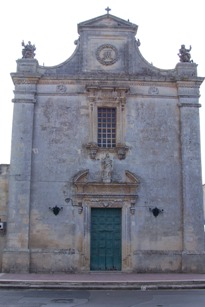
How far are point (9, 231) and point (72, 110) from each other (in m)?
5.98

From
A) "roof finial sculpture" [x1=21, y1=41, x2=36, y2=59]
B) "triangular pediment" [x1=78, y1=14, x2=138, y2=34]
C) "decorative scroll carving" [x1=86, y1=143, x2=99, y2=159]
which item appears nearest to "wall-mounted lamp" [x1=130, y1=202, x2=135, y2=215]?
"decorative scroll carving" [x1=86, y1=143, x2=99, y2=159]

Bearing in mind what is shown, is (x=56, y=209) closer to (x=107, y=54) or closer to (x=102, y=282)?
(x=102, y=282)

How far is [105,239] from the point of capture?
65.0ft

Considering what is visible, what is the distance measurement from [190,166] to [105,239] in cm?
493

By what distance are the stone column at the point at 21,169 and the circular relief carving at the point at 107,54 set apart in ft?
9.79

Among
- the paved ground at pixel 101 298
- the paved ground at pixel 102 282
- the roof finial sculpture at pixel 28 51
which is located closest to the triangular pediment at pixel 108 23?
the roof finial sculpture at pixel 28 51

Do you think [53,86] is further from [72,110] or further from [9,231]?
[9,231]

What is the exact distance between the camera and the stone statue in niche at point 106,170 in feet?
65.5

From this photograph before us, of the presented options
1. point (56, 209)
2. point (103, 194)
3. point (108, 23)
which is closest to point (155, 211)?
point (103, 194)

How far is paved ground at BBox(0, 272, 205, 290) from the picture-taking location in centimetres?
1587

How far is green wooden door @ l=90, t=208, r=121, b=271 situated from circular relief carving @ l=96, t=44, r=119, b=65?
22.6ft

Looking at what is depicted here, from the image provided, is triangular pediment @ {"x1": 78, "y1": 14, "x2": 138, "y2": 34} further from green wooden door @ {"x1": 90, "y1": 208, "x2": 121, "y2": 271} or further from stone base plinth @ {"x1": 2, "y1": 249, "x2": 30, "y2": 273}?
stone base plinth @ {"x1": 2, "y1": 249, "x2": 30, "y2": 273}

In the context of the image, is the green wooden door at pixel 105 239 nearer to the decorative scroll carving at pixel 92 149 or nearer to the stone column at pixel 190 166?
the decorative scroll carving at pixel 92 149

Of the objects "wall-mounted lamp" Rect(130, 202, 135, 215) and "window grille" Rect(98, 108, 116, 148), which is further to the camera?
"window grille" Rect(98, 108, 116, 148)
